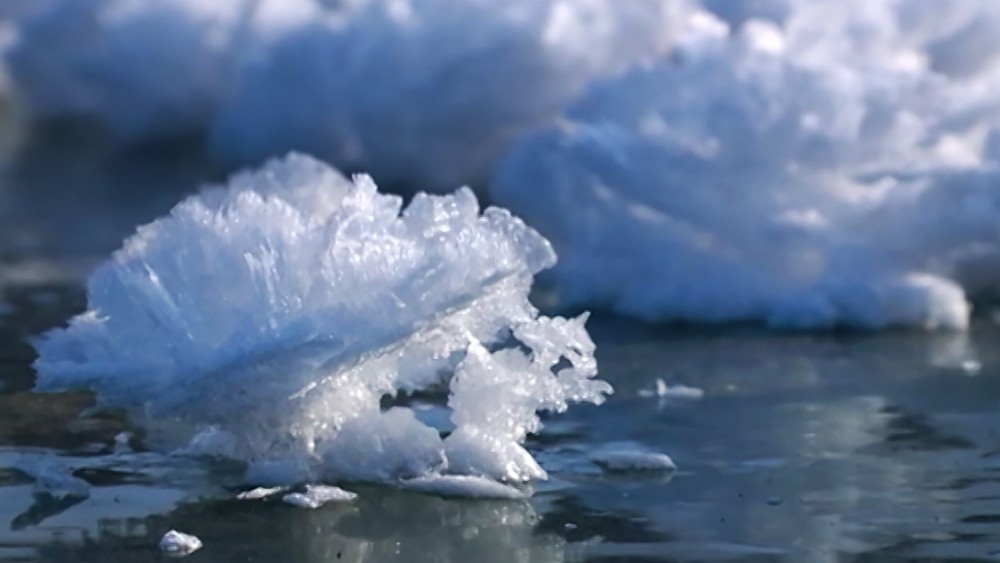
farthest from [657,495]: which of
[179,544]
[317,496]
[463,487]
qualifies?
[179,544]

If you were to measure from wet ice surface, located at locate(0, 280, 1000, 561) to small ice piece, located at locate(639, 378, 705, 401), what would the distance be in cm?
8

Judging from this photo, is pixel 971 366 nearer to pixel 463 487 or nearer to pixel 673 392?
pixel 673 392

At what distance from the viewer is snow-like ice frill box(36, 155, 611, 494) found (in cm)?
665

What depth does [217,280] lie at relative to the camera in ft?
22.0

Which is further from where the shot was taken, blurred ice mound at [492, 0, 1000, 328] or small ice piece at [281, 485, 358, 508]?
blurred ice mound at [492, 0, 1000, 328]

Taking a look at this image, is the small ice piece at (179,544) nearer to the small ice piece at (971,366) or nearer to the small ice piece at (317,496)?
the small ice piece at (317,496)

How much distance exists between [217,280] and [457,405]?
4.04ft

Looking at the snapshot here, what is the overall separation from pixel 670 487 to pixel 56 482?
266cm

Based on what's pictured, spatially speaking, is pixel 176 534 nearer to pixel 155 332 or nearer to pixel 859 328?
pixel 155 332

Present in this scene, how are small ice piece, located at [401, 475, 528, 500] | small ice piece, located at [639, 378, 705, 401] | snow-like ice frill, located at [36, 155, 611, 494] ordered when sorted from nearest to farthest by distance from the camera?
snow-like ice frill, located at [36, 155, 611, 494] → small ice piece, located at [401, 475, 528, 500] → small ice piece, located at [639, 378, 705, 401]

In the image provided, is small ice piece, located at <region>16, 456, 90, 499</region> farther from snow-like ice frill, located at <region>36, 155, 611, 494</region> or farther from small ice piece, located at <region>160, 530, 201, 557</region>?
small ice piece, located at <region>160, 530, 201, 557</region>

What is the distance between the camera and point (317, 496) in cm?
673

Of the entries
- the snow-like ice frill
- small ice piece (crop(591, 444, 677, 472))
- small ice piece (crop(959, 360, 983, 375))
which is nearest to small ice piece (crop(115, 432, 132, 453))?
the snow-like ice frill

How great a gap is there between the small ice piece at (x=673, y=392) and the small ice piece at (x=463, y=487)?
269 cm
